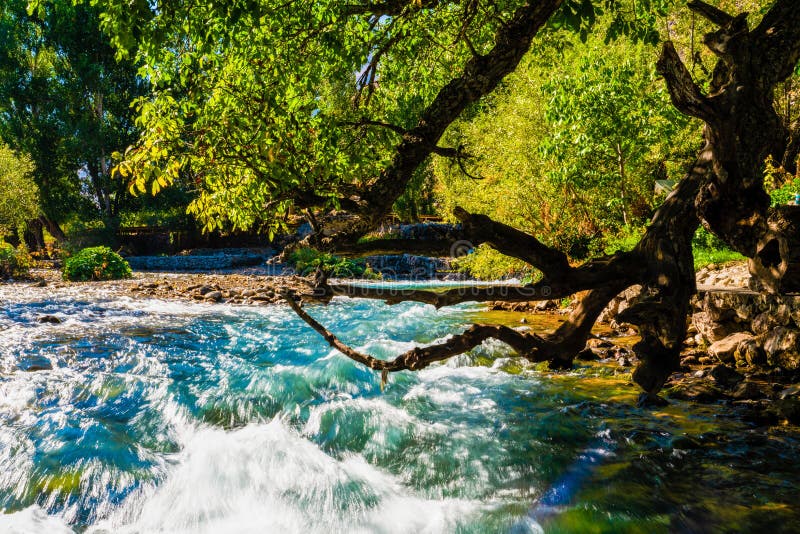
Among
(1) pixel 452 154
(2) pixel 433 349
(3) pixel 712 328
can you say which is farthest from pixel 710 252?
(2) pixel 433 349

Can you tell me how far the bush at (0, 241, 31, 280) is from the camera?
22328 mm

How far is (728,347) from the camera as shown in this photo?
7.82 metres

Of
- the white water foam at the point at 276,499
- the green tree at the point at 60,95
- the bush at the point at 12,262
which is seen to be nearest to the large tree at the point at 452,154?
the white water foam at the point at 276,499

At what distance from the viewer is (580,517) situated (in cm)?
428

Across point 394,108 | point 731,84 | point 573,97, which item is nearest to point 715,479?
point 731,84

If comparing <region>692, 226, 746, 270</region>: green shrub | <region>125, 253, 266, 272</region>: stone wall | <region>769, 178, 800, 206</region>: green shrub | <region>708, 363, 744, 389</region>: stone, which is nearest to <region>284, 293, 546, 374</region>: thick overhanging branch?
<region>708, 363, 744, 389</region>: stone

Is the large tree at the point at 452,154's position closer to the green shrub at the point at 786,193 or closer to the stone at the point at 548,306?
the green shrub at the point at 786,193

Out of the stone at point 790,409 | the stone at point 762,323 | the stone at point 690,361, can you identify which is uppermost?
the stone at point 762,323

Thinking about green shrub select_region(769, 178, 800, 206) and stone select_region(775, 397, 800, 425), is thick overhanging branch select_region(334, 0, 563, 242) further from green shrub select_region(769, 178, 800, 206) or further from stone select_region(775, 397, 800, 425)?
green shrub select_region(769, 178, 800, 206)

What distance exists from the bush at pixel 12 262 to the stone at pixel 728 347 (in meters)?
26.9

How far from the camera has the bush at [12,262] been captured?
22328 mm

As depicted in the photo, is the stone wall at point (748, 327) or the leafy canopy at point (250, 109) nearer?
the leafy canopy at point (250, 109)

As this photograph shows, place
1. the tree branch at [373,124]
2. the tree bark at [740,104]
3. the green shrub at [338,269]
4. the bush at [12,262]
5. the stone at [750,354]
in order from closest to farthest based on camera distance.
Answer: the tree bark at [740,104] → the tree branch at [373,124] → the stone at [750,354] → the bush at [12,262] → the green shrub at [338,269]

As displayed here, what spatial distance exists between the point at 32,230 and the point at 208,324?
36275 mm
